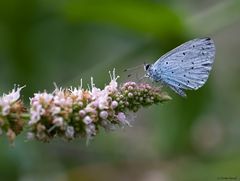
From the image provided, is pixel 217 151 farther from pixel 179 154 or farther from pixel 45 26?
pixel 45 26

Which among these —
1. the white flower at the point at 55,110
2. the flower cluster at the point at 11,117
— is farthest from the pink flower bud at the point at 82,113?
the flower cluster at the point at 11,117

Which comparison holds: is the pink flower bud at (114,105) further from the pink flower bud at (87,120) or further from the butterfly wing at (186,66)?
the butterfly wing at (186,66)

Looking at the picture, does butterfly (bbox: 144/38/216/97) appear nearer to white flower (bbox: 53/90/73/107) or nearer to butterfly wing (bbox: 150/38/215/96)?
butterfly wing (bbox: 150/38/215/96)

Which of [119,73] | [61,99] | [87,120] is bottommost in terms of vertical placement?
[87,120]

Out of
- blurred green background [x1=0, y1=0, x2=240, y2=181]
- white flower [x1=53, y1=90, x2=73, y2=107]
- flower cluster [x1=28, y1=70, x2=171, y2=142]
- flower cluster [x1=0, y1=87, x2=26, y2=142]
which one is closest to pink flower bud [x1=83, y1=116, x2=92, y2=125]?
flower cluster [x1=28, y1=70, x2=171, y2=142]

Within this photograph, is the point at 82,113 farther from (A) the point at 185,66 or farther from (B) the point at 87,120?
(A) the point at 185,66

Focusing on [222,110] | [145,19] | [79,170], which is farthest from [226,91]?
[79,170]

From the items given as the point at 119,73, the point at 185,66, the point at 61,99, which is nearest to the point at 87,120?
the point at 61,99
